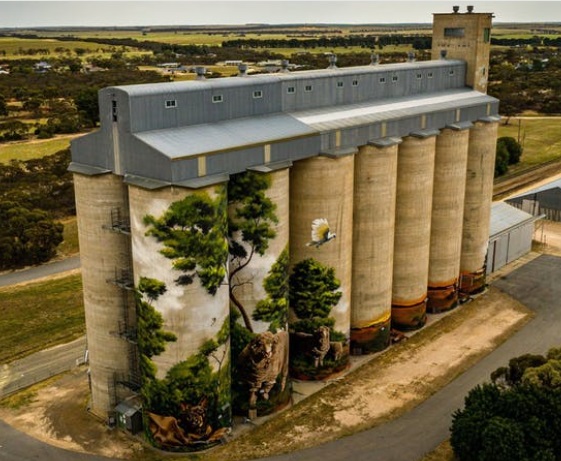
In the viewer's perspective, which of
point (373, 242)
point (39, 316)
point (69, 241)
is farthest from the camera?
point (69, 241)

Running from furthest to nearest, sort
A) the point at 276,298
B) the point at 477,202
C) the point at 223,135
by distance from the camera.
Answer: the point at 477,202 < the point at 276,298 < the point at 223,135

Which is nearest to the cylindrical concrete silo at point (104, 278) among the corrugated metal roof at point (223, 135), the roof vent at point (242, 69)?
the corrugated metal roof at point (223, 135)

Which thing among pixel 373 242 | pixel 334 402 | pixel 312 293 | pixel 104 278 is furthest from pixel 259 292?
pixel 373 242

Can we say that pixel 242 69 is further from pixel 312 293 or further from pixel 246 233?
pixel 312 293

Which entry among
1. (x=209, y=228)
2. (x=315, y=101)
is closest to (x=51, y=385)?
(x=209, y=228)

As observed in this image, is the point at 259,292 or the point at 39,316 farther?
the point at 39,316

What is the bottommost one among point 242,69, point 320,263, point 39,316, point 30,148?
point 39,316
